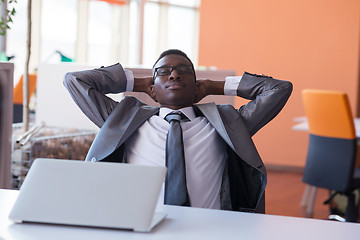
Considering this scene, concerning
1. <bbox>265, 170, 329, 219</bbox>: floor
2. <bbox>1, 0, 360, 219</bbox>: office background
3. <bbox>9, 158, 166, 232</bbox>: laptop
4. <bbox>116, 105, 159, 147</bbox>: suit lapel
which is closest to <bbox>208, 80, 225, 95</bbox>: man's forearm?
<bbox>116, 105, 159, 147</bbox>: suit lapel

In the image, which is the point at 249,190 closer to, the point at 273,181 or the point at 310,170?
the point at 310,170

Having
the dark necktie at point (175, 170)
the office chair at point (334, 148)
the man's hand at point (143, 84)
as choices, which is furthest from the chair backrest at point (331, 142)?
the dark necktie at point (175, 170)

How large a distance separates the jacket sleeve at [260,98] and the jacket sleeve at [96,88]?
0.44m

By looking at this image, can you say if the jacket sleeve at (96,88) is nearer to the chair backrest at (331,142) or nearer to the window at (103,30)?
the chair backrest at (331,142)

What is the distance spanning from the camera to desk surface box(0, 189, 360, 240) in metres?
1.03

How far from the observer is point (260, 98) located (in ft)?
6.33

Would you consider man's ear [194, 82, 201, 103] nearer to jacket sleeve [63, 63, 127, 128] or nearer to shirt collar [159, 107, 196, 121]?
shirt collar [159, 107, 196, 121]

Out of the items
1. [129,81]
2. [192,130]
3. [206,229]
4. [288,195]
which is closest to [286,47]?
[288,195]

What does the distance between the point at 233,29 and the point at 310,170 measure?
3460 mm

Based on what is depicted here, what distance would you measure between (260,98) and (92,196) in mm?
976

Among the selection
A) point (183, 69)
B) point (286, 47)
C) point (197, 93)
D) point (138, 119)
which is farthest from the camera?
point (286, 47)

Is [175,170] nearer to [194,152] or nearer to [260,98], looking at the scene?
[194,152]

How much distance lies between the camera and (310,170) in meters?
3.88

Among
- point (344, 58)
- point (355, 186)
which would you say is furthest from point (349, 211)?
point (344, 58)
